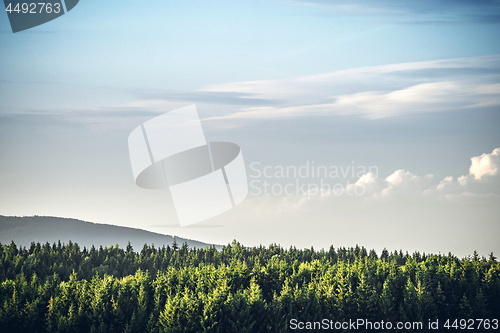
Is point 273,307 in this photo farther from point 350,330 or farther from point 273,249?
point 273,249

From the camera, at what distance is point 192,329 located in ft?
125

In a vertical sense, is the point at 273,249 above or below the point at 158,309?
above

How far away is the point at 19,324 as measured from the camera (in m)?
42.0

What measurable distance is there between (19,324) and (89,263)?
161 feet

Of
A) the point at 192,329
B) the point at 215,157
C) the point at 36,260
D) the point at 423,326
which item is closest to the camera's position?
the point at 192,329

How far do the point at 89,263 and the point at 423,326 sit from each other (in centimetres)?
6411

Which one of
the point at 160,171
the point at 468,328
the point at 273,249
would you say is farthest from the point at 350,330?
the point at 273,249

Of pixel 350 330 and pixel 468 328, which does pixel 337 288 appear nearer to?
pixel 350 330

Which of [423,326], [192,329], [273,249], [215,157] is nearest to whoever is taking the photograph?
[192,329]

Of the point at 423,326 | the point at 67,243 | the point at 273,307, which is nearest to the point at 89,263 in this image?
the point at 67,243

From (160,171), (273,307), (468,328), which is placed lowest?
(468,328)

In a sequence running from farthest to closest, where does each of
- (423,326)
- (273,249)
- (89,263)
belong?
1. (273,249)
2. (89,263)
3. (423,326)

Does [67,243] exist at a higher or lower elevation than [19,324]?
higher

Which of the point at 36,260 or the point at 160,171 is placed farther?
the point at 36,260
